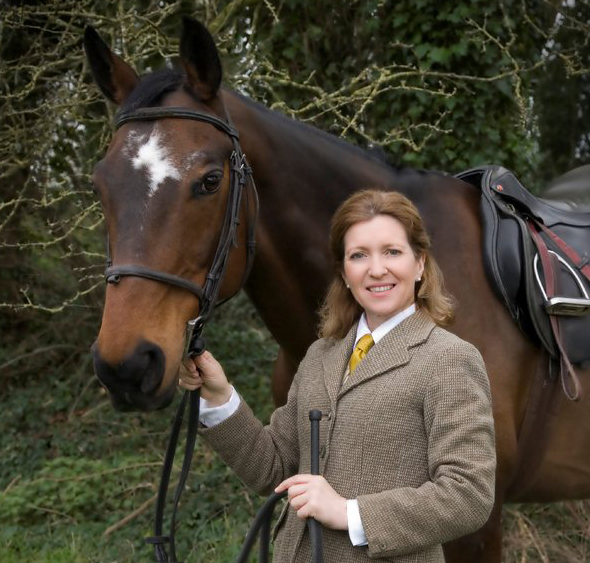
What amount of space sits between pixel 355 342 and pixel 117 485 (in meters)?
3.66

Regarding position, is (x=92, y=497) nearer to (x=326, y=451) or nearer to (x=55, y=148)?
(x=55, y=148)

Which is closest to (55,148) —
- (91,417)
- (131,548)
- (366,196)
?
(91,417)

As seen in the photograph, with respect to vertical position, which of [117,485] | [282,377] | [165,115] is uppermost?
[165,115]

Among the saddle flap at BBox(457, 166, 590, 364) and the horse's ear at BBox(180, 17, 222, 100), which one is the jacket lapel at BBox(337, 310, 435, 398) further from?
the horse's ear at BBox(180, 17, 222, 100)

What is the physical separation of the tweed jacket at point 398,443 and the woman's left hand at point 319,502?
0.05 m

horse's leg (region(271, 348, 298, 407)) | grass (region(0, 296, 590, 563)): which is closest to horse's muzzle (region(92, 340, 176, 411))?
horse's leg (region(271, 348, 298, 407))

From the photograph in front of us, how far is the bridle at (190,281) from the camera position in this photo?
6.11 ft

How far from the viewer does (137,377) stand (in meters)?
1.76

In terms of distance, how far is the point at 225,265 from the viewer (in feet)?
6.84

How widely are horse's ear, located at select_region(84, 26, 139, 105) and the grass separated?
2.66 metres

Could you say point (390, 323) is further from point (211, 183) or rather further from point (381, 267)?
point (211, 183)

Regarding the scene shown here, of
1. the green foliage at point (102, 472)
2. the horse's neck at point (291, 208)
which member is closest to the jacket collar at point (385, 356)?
the horse's neck at point (291, 208)

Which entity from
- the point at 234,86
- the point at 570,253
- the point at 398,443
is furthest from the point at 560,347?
the point at 234,86

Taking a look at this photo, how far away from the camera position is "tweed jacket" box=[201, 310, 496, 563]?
1.48m
